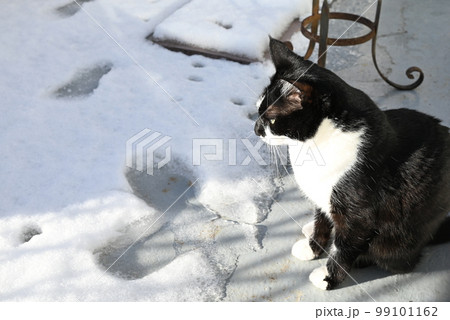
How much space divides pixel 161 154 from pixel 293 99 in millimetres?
938

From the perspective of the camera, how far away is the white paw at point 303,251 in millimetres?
1765

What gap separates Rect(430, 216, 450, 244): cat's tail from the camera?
1722mm

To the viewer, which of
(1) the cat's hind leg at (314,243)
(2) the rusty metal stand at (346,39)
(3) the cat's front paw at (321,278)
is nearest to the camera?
(3) the cat's front paw at (321,278)

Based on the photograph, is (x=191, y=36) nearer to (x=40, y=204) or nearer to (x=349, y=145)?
(x=40, y=204)

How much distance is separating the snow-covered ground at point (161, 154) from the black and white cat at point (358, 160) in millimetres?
220

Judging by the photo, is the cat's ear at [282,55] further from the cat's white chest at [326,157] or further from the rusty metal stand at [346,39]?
the rusty metal stand at [346,39]

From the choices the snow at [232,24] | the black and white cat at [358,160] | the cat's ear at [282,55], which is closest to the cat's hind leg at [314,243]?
the black and white cat at [358,160]

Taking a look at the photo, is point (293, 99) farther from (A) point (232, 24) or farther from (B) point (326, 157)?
(A) point (232, 24)

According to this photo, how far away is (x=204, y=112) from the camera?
2383mm

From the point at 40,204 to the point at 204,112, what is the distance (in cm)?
88

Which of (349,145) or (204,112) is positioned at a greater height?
(349,145)

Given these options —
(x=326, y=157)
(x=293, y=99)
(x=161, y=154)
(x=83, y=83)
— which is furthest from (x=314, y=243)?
(x=83, y=83)

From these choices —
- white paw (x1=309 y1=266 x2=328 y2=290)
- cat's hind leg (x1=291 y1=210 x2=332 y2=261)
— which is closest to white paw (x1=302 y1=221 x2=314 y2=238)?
cat's hind leg (x1=291 y1=210 x2=332 y2=261)
